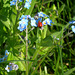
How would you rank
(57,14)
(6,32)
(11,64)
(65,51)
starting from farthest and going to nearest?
(57,14) → (65,51) → (6,32) → (11,64)

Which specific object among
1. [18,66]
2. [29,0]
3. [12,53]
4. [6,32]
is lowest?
[18,66]

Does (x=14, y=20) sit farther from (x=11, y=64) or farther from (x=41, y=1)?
(x=41, y=1)

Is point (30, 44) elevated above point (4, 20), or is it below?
below

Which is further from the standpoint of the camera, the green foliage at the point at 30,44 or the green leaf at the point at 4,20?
the green leaf at the point at 4,20

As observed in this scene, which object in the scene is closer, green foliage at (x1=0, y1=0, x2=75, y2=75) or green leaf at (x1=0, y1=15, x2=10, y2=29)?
green foliage at (x1=0, y1=0, x2=75, y2=75)

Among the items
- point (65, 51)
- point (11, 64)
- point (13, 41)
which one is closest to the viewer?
point (11, 64)

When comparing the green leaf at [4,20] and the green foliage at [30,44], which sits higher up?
the green leaf at [4,20]

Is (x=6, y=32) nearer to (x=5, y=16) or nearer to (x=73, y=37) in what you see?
(x=5, y=16)

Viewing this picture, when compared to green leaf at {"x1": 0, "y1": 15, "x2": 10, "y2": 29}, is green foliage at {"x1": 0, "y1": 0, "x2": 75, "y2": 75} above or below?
below

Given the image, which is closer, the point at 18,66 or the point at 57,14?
the point at 18,66

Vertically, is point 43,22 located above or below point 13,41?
above

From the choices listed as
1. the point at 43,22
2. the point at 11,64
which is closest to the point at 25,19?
the point at 43,22
